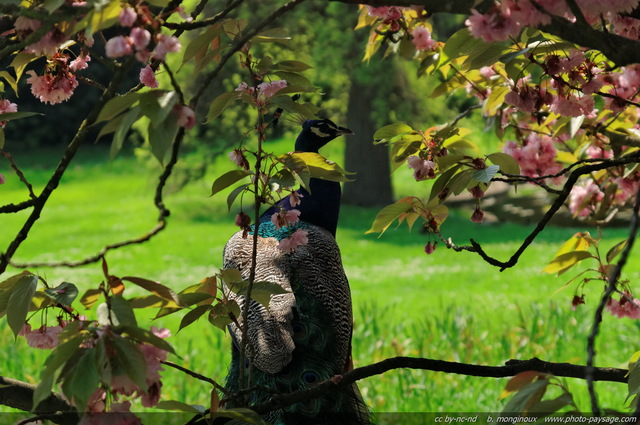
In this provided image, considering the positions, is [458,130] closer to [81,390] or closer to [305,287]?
[305,287]

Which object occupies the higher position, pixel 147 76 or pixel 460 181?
pixel 147 76

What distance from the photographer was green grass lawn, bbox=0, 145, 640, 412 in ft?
13.4

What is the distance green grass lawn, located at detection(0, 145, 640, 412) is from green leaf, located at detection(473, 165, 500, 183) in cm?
67

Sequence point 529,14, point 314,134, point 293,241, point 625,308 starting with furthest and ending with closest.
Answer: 1. point 314,134
2. point 625,308
3. point 293,241
4. point 529,14

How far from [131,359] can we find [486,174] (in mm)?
763

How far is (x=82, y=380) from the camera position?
1.08 metres

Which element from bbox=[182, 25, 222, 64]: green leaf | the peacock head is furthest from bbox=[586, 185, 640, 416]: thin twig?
the peacock head

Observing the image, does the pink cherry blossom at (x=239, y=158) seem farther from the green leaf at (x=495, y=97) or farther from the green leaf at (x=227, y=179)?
the green leaf at (x=495, y=97)

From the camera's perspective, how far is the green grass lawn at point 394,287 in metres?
4.09

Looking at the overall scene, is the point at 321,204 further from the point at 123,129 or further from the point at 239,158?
the point at 123,129

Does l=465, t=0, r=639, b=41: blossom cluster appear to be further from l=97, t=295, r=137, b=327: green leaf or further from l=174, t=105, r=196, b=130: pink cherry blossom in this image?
l=97, t=295, r=137, b=327: green leaf

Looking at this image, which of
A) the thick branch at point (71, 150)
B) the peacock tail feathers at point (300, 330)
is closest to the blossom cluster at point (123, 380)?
the thick branch at point (71, 150)

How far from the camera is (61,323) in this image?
1581 mm

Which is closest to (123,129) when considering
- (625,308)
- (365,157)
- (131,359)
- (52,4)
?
(52,4)
